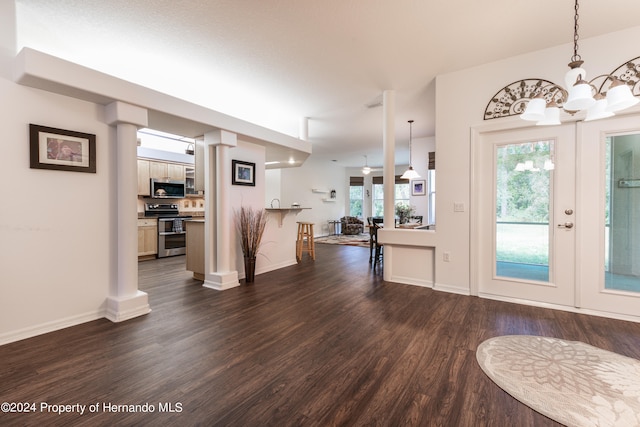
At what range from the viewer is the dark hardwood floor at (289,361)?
1.53 meters

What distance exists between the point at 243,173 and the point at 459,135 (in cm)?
314

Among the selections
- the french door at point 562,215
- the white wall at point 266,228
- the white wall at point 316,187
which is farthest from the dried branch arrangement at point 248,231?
the white wall at point 316,187

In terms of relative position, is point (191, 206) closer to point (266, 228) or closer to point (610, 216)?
point (266, 228)

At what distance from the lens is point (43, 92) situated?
2.51m

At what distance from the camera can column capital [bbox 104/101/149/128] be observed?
108 inches

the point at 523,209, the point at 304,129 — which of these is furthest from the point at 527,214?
the point at 304,129

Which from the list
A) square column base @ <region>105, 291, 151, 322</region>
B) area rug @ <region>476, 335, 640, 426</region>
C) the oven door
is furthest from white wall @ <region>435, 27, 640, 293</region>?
the oven door

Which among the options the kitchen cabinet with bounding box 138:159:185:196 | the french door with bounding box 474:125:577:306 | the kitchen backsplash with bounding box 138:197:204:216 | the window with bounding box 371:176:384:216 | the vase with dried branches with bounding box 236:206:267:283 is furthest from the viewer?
the window with bounding box 371:176:384:216

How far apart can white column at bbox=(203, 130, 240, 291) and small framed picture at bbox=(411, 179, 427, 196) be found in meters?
5.01

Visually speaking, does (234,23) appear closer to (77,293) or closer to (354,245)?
(77,293)

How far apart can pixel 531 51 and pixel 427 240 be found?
2490mm

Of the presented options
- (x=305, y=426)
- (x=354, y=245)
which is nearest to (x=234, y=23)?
(x=305, y=426)

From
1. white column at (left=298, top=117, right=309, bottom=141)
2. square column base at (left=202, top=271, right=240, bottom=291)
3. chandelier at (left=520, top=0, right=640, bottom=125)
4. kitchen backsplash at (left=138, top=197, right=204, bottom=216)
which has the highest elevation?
white column at (left=298, top=117, right=309, bottom=141)

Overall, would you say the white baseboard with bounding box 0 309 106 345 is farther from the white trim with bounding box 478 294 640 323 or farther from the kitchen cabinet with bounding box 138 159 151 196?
the white trim with bounding box 478 294 640 323
